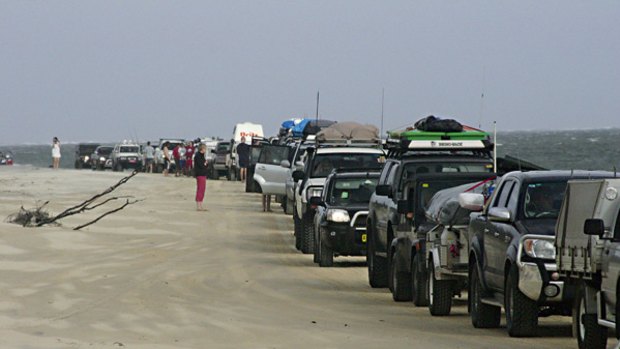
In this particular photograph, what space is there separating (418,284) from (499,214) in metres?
3.60

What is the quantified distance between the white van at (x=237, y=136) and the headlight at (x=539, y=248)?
5490cm

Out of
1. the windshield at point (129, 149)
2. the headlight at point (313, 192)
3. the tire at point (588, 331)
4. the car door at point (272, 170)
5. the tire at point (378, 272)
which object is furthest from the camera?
the windshield at point (129, 149)

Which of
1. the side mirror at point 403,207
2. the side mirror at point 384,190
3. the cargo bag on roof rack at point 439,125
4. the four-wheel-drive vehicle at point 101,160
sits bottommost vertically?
the four-wheel-drive vehicle at point 101,160

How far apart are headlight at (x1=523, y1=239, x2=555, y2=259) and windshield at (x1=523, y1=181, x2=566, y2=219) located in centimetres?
62

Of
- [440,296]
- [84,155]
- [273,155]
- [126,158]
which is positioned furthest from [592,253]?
[84,155]

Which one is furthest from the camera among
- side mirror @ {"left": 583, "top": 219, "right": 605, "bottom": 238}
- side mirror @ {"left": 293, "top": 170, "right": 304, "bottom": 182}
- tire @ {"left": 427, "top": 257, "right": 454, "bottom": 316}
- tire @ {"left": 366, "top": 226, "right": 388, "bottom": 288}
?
side mirror @ {"left": 293, "top": 170, "right": 304, "bottom": 182}

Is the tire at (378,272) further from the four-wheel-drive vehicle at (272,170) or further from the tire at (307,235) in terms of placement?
the four-wheel-drive vehicle at (272,170)

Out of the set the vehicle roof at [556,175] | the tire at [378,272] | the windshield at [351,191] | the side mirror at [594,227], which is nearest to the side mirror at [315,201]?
the windshield at [351,191]

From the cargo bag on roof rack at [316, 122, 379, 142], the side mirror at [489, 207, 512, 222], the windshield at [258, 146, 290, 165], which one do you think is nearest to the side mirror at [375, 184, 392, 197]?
the side mirror at [489, 207, 512, 222]

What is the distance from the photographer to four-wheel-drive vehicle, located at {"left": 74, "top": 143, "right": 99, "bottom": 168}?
9881cm

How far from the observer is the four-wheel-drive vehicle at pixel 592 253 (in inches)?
517

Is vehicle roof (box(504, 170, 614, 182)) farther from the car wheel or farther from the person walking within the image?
the person walking

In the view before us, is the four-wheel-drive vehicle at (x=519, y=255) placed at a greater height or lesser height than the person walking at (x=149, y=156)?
greater

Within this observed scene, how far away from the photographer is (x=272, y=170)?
42.4 m
